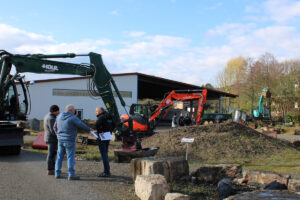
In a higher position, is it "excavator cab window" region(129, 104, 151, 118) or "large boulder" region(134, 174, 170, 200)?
"excavator cab window" region(129, 104, 151, 118)

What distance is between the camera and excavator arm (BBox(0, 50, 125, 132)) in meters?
11.6

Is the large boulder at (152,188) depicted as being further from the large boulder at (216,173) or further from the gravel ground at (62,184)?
the large boulder at (216,173)

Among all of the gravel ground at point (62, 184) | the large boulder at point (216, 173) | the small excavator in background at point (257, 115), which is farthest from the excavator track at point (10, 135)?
the small excavator in background at point (257, 115)

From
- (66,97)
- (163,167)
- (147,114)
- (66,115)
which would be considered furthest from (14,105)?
(66,97)

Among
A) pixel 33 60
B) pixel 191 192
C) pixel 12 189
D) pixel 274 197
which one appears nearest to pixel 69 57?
pixel 33 60

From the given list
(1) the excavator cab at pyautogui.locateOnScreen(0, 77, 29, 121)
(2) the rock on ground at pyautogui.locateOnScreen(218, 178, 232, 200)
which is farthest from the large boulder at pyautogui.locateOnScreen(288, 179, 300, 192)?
(1) the excavator cab at pyautogui.locateOnScreen(0, 77, 29, 121)

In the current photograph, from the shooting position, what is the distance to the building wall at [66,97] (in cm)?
3198

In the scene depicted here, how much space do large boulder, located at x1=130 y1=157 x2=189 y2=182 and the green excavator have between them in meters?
3.36

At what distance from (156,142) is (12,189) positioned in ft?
31.4

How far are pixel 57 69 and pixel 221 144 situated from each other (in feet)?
24.9

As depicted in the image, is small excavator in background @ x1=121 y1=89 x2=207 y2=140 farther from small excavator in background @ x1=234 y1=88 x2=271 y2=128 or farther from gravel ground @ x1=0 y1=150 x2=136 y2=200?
small excavator in background @ x1=234 y1=88 x2=271 y2=128

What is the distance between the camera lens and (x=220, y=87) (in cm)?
6084

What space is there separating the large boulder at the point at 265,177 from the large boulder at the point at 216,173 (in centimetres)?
31

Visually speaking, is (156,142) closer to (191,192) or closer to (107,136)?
(107,136)
